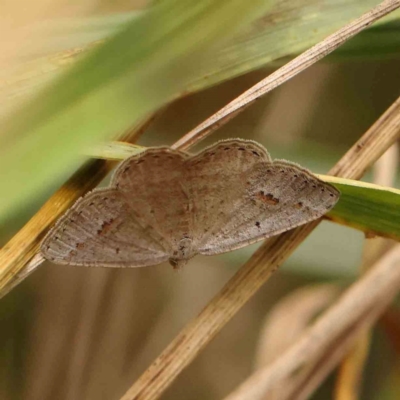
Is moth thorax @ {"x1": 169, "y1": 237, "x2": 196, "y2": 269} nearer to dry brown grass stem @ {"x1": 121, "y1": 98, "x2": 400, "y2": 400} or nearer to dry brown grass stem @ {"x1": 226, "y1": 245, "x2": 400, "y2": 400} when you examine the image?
dry brown grass stem @ {"x1": 121, "y1": 98, "x2": 400, "y2": 400}

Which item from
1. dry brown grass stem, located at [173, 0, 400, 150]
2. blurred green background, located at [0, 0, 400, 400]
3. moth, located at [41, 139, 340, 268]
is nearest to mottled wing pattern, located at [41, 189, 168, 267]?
moth, located at [41, 139, 340, 268]

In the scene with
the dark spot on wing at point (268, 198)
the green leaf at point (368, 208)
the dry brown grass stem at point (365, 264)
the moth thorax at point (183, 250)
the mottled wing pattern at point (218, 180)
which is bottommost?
the moth thorax at point (183, 250)

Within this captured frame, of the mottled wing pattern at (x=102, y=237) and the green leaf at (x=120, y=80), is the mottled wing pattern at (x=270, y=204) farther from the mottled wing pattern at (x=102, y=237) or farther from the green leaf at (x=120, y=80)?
the green leaf at (x=120, y=80)

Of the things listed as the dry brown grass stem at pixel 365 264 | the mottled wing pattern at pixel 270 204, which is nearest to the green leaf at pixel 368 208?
the mottled wing pattern at pixel 270 204

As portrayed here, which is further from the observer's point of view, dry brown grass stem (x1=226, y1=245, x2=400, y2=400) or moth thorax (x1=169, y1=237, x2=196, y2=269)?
dry brown grass stem (x1=226, y1=245, x2=400, y2=400)

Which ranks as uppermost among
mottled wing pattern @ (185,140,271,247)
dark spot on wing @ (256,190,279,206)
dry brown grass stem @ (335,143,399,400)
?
dry brown grass stem @ (335,143,399,400)

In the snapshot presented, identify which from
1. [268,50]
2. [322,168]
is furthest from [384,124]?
[322,168]

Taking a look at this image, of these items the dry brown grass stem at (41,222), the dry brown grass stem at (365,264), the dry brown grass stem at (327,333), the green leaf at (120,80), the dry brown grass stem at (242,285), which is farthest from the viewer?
the dry brown grass stem at (365,264)
